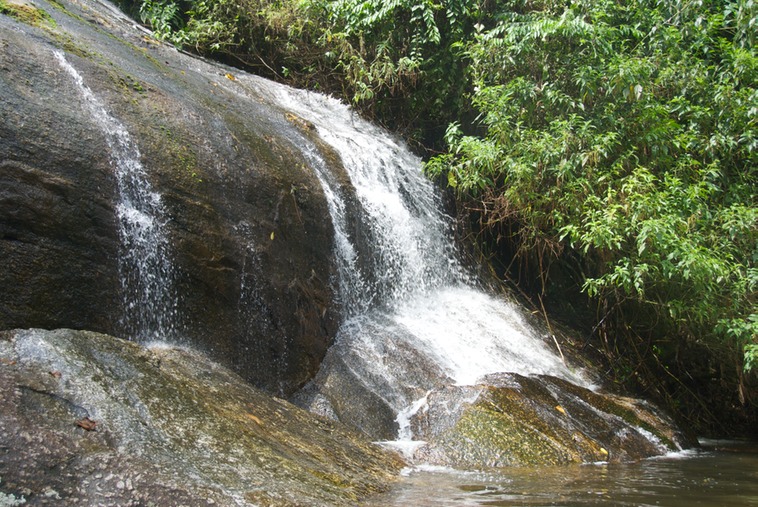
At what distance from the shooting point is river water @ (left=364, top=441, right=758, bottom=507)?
3408mm

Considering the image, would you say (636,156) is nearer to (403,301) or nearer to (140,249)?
(403,301)

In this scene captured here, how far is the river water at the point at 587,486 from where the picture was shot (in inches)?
134

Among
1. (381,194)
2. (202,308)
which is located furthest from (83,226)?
(381,194)

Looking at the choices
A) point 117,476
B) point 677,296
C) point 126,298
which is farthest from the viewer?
point 677,296

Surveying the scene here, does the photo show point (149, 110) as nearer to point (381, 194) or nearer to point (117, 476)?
point (381, 194)

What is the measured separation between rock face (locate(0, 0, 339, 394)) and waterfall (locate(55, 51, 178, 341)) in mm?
37

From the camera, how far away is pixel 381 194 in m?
8.13

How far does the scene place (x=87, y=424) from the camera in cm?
292

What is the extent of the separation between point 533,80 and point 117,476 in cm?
789

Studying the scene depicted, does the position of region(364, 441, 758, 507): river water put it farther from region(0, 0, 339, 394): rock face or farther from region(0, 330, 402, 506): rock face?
region(0, 0, 339, 394): rock face

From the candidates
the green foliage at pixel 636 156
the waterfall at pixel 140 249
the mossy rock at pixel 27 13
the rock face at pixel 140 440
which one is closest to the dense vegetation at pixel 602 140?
the green foliage at pixel 636 156

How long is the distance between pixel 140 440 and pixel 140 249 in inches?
92.6

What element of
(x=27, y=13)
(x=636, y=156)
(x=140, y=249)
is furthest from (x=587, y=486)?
(x=27, y=13)

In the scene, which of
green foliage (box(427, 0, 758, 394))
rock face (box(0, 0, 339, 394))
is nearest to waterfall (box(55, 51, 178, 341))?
rock face (box(0, 0, 339, 394))
